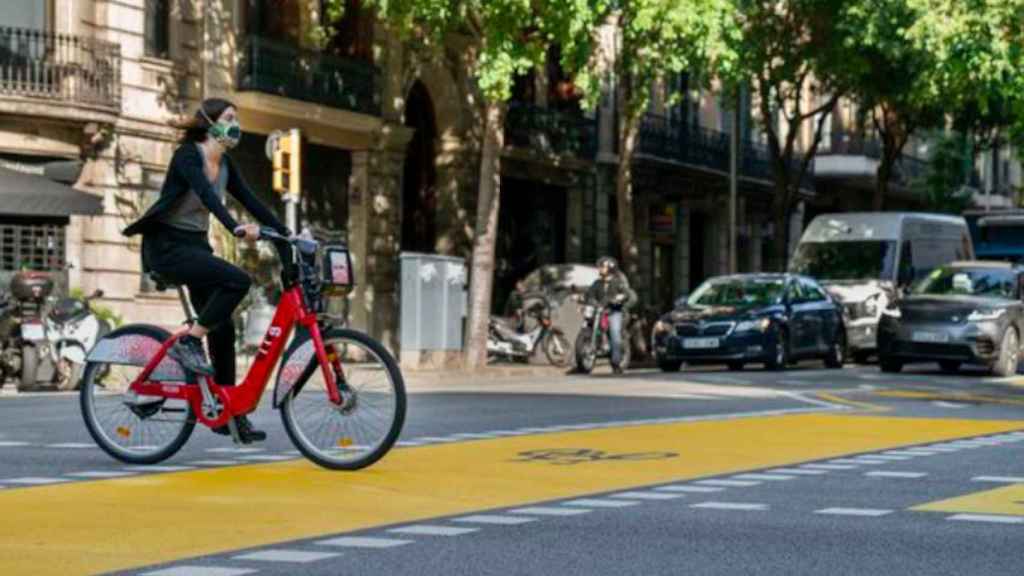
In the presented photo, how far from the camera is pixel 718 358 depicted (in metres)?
32.1

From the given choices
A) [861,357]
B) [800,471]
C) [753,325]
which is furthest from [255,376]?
[861,357]

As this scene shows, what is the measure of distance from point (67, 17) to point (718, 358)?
10.2 metres

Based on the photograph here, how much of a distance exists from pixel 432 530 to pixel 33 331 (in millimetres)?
16011

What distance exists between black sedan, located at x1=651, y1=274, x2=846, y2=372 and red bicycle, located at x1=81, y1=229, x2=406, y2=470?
2038 centimetres

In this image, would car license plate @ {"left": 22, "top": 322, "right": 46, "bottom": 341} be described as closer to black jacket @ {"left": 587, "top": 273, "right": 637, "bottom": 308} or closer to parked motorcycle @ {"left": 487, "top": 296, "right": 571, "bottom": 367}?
black jacket @ {"left": 587, "top": 273, "right": 637, "bottom": 308}

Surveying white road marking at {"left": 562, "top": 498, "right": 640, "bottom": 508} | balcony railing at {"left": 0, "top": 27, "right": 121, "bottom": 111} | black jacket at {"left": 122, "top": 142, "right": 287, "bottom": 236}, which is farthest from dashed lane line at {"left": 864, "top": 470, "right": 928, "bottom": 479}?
balcony railing at {"left": 0, "top": 27, "right": 121, "bottom": 111}

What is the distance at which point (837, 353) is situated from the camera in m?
34.8

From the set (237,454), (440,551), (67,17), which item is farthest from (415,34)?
(440,551)

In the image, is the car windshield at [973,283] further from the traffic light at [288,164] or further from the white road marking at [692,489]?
the white road marking at [692,489]

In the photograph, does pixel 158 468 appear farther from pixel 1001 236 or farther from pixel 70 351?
pixel 1001 236

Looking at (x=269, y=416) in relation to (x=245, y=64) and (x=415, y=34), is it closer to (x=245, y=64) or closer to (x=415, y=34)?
(x=245, y=64)

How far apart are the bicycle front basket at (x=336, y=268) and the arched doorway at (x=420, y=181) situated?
97.7ft

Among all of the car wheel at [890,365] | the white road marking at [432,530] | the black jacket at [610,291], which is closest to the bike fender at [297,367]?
the white road marking at [432,530]

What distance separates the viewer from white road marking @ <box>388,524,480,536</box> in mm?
9058
